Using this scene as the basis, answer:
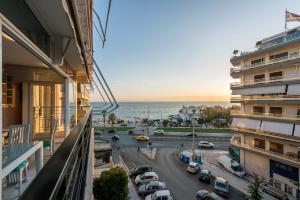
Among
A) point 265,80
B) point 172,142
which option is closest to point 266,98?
point 265,80

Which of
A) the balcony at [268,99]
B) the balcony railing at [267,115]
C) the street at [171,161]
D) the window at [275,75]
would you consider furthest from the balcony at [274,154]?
the window at [275,75]

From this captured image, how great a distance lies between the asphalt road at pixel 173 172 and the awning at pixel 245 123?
5.97 meters

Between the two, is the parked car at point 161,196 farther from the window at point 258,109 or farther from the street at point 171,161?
the window at point 258,109

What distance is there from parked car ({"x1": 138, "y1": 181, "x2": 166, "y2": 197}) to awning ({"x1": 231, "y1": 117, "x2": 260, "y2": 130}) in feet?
31.9

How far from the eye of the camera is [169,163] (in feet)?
76.3

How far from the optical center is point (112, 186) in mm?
12500

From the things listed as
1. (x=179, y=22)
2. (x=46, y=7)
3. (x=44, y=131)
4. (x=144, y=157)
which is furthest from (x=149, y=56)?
(x=46, y=7)

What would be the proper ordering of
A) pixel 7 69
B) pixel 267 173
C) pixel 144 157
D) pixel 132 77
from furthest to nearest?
pixel 132 77
pixel 144 157
pixel 267 173
pixel 7 69

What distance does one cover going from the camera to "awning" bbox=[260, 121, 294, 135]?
625 inches

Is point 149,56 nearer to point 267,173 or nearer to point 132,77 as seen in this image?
point 132,77

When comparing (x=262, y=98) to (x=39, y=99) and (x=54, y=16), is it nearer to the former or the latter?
(x=39, y=99)

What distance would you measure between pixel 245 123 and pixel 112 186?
1394 centimetres

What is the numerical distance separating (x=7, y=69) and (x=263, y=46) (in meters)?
20.5

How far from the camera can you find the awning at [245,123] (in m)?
19.0
